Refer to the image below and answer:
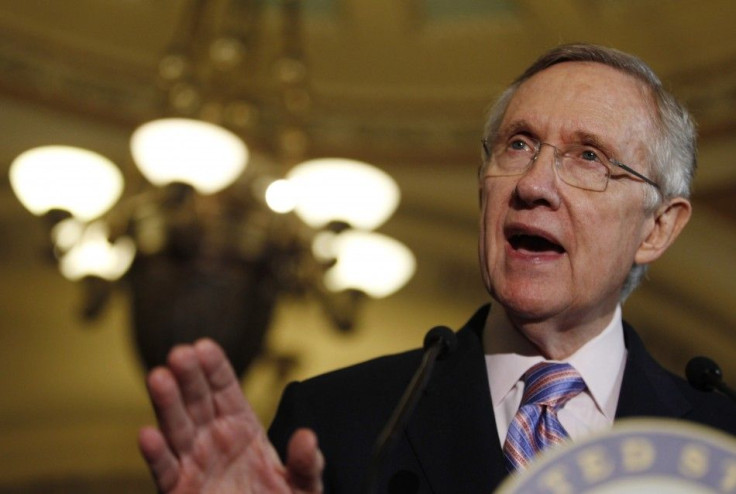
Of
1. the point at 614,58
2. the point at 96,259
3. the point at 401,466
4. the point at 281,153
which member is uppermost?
the point at 281,153

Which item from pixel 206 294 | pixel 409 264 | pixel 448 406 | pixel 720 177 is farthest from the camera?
pixel 720 177

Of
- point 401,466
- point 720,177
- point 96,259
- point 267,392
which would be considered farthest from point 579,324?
point 267,392

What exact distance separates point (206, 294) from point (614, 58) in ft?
8.99

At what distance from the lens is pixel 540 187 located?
5.25 feet

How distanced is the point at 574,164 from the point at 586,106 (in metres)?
0.10

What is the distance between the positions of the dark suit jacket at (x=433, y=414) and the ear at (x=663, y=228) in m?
0.15

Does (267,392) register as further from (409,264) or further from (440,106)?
(409,264)

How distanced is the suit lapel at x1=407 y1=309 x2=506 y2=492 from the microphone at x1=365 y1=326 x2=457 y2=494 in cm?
14

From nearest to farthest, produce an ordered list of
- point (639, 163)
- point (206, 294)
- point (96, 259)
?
point (639, 163)
point (206, 294)
point (96, 259)

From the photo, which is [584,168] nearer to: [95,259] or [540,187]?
[540,187]

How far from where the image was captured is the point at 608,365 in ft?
5.25

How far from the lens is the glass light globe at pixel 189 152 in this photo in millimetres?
4328

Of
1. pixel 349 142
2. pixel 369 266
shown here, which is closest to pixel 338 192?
pixel 369 266

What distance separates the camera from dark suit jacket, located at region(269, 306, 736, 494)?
141cm
